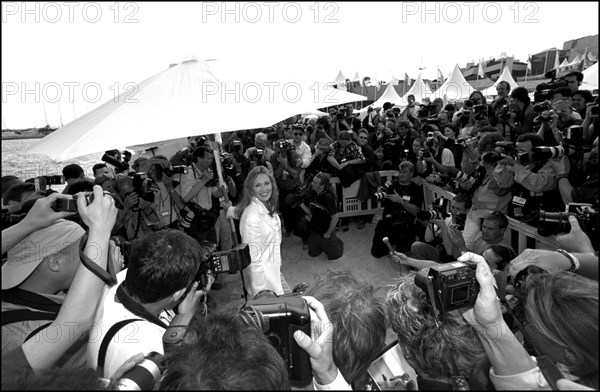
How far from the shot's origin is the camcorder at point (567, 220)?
1982 mm

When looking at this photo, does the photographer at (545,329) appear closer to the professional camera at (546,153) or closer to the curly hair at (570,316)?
the curly hair at (570,316)

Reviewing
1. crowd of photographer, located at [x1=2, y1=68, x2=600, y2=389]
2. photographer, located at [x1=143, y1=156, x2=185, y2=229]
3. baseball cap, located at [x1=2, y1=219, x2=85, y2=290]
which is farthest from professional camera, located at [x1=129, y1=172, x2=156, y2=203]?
baseball cap, located at [x1=2, y1=219, x2=85, y2=290]

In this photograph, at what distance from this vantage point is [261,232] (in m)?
2.84

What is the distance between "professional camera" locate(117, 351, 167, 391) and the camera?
1.11 metres

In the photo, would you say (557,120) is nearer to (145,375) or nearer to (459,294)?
(459,294)

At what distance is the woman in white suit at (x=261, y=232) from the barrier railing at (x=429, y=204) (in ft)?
6.83

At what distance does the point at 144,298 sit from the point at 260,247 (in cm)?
137

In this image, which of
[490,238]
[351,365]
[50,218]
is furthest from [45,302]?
[490,238]

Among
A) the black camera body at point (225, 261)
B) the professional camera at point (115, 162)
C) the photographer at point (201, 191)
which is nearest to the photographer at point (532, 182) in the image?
the black camera body at point (225, 261)

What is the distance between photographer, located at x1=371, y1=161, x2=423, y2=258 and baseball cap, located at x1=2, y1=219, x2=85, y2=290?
3.57m

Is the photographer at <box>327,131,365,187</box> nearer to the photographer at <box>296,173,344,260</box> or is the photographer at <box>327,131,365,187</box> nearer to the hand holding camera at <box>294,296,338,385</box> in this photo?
the photographer at <box>296,173,344,260</box>

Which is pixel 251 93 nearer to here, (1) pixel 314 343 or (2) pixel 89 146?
(2) pixel 89 146

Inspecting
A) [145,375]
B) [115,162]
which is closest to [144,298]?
[145,375]

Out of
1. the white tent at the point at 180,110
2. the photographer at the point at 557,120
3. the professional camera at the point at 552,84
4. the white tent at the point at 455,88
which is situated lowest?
the photographer at the point at 557,120
